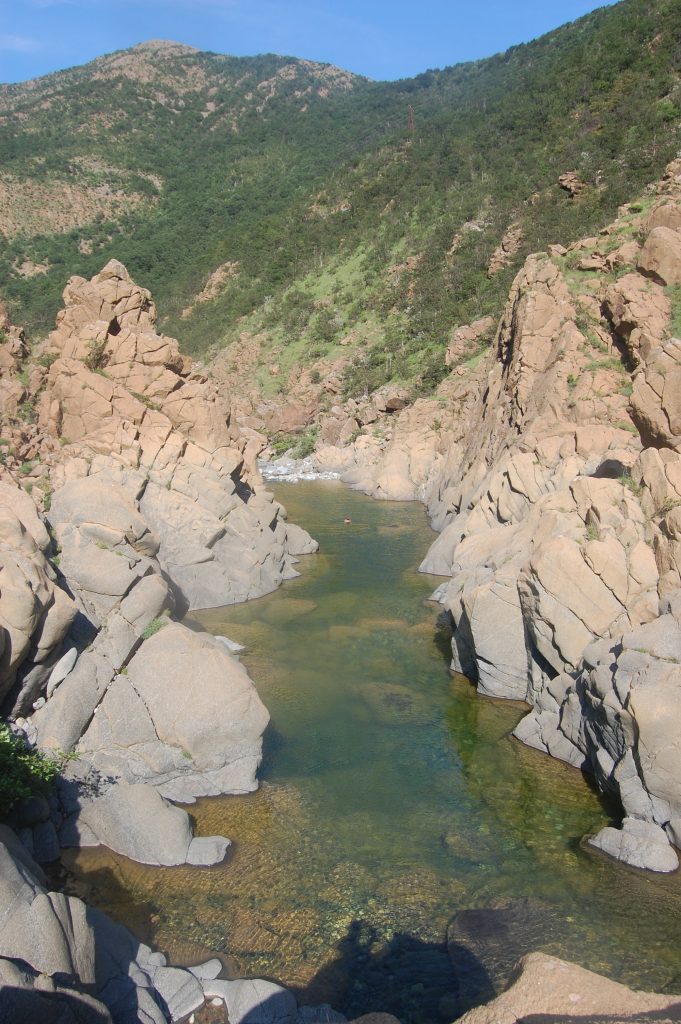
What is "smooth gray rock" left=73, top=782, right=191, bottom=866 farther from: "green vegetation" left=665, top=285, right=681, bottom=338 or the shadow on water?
"green vegetation" left=665, top=285, right=681, bottom=338

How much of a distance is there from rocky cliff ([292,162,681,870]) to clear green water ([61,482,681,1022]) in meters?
0.92

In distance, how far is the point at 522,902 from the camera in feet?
34.0

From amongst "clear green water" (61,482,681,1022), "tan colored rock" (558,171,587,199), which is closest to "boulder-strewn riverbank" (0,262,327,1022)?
"clear green water" (61,482,681,1022)

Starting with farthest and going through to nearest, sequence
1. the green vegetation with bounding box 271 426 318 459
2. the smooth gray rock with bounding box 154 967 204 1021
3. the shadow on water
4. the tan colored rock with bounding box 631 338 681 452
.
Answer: the green vegetation with bounding box 271 426 318 459 → the tan colored rock with bounding box 631 338 681 452 → the shadow on water → the smooth gray rock with bounding box 154 967 204 1021

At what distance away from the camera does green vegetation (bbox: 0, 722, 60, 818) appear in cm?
1066

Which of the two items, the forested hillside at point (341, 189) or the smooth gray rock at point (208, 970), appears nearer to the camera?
the smooth gray rock at point (208, 970)

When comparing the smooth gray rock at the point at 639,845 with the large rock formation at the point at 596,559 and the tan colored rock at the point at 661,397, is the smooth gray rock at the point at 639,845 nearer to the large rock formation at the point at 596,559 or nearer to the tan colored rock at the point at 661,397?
the large rock formation at the point at 596,559

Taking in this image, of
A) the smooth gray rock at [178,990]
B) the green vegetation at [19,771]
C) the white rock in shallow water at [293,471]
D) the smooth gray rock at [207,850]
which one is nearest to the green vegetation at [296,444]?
the white rock in shallow water at [293,471]

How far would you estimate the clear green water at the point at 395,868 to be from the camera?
30.4 feet

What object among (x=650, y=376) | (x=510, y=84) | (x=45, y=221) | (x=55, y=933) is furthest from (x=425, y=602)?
(x=510, y=84)

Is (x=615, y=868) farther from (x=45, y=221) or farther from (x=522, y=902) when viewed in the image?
(x=45, y=221)

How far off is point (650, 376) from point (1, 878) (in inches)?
740

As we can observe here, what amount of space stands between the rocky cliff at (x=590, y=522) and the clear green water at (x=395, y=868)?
3.02 ft

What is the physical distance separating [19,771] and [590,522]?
12346mm
